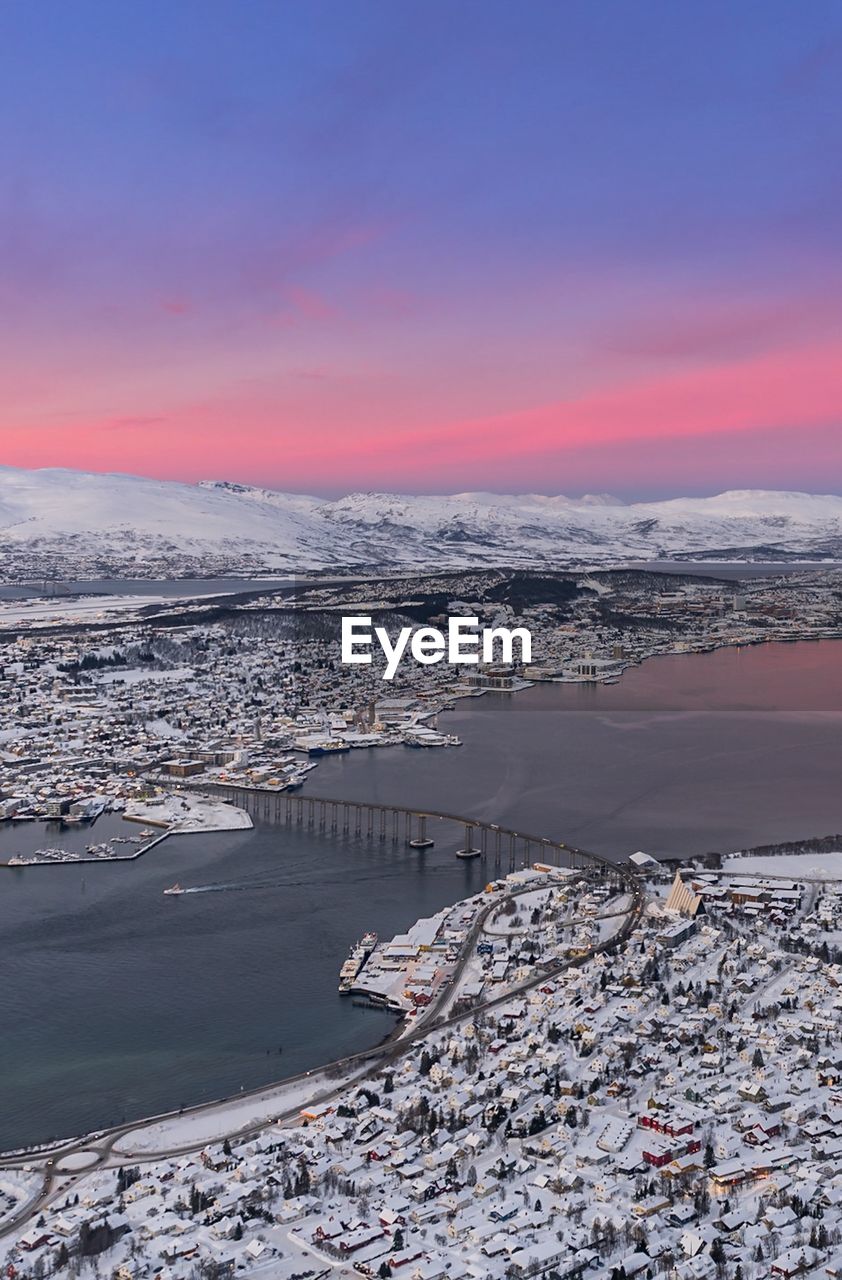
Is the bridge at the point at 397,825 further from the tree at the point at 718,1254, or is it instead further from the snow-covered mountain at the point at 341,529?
the snow-covered mountain at the point at 341,529

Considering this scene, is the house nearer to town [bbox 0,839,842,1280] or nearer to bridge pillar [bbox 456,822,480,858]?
town [bbox 0,839,842,1280]

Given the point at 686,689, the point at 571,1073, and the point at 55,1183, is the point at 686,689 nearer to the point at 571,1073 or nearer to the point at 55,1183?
the point at 571,1073

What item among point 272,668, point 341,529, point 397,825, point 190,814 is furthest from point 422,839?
point 341,529

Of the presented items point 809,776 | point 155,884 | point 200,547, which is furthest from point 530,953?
point 200,547

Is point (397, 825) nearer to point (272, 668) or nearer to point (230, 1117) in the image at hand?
point (230, 1117)

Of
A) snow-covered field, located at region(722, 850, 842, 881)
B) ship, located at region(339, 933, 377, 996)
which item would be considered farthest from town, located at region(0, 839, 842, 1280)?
snow-covered field, located at region(722, 850, 842, 881)

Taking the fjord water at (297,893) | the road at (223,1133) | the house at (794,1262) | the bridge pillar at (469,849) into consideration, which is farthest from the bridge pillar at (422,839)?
the house at (794,1262)
